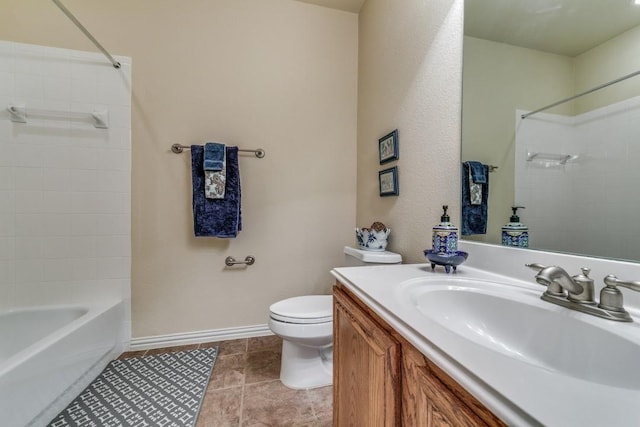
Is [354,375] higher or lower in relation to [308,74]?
lower

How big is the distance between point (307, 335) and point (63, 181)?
1.81 metres

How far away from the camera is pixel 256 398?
1.22 metres

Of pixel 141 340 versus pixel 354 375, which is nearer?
pixel 354 375

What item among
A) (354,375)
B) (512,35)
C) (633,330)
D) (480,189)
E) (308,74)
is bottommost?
(354,375)

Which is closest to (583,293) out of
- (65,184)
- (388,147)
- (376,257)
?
(376,257)

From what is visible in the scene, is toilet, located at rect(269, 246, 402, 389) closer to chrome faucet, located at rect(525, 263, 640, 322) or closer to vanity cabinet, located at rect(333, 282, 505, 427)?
vanity cabinet, located at rect(333, 282, 505, 427)

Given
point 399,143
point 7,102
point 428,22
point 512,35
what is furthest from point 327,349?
point 7,102

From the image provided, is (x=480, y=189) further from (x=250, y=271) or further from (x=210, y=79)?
(x=210, y=79)

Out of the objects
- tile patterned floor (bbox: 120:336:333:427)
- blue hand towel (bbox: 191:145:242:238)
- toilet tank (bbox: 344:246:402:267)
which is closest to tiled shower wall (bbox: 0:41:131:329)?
blue hand towel (bbox: 191:145:242:238)

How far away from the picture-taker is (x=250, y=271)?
185 centimetres

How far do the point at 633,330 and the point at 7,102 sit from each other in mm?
2826

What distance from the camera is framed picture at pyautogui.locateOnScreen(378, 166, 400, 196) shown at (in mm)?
1407

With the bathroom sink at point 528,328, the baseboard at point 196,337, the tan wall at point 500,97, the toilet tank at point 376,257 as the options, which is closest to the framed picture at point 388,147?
the tan wall at point 500,97

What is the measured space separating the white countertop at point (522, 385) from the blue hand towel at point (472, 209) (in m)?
0.46
